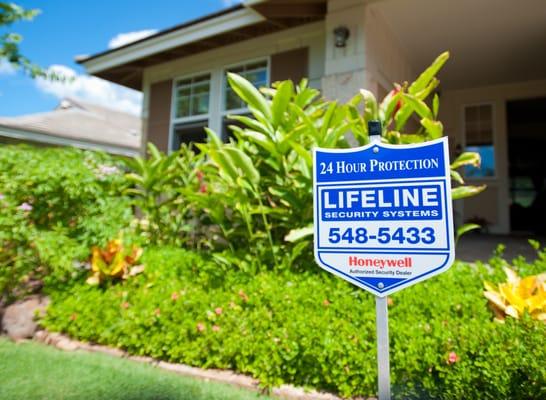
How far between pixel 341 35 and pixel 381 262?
390 centimetres

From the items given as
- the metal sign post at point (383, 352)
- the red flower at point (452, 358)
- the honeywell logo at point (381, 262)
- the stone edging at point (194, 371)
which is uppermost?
the honeywell logo at point (381, 262)

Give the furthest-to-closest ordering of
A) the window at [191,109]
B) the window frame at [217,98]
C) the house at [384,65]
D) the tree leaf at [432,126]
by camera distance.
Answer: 1. the window at [191,109]
2. the window frame at [217,98]
3. the house at [384,65]
4. the tree leaf at [432,126]

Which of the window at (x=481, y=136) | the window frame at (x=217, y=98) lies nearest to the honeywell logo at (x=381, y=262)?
the window frame at (x=217, y=98)

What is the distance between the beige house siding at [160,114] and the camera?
6820 millimetres

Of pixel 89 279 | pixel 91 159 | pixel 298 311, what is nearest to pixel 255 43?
pixel 91 159

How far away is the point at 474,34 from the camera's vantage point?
507cm

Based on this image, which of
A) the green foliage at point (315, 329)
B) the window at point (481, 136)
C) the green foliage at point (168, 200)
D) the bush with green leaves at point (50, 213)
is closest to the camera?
the green foliage at point (315, 329)

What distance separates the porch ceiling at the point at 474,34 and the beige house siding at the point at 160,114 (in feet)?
13.5

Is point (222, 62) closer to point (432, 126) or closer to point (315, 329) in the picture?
point (432, 126)

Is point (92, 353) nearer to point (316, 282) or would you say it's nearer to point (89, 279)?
point (89, 279)

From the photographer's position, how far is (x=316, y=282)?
2.50 meters

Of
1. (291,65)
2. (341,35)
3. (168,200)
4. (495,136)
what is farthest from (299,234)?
(495,136)

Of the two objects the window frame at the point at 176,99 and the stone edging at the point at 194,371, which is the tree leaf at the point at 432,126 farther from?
the window frame at the point at 176,99

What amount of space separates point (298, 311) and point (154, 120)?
Result: 5774 millimetres
